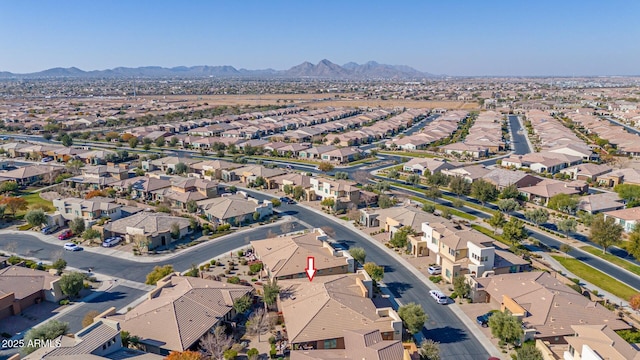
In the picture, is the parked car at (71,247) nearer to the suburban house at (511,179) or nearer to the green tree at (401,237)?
the green tree at (401,237)

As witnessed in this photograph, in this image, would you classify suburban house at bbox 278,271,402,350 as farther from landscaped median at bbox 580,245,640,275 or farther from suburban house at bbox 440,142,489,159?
suburban house at bbox 440,142,489,159

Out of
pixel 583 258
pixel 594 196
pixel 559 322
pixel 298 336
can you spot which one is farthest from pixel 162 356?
→ pixel 594 196

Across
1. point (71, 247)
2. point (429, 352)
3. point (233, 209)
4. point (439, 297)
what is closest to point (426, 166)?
point (233, 209)

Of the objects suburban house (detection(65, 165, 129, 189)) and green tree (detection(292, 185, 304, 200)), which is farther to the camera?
suburban house (detection(65, 165, 129, 189))

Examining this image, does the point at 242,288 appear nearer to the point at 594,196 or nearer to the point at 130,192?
the point at 130,192

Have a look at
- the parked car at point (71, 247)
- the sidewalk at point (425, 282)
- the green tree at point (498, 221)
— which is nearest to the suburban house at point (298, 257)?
the sidewalk at point (425, 282)

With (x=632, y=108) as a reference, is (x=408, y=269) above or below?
below

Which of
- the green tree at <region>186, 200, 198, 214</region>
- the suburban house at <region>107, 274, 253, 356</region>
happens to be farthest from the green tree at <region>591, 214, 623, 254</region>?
the green tree at <region>186, 200, 198, 214</region>

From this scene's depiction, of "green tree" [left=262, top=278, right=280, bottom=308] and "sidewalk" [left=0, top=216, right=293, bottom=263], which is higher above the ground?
"green tree" [left=262, top=278, right=280, bottom=308]
